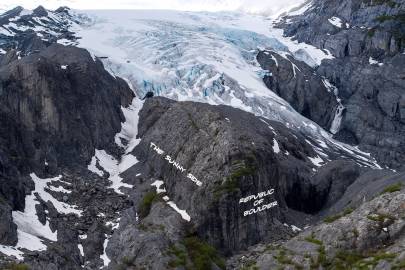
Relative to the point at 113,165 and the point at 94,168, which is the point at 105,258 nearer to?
the point at 94,168

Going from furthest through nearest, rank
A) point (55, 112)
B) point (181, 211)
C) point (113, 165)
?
point (55, 112)
point (113, 165)
point (181, 211)

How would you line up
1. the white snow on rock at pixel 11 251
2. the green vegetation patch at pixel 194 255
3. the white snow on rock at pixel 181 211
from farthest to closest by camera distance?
the white snow on rock at pixel 181 211 < the green vegetation patch at pixel 194 255 < the white snow on rock at pixel 11 251

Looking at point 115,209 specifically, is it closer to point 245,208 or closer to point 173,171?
point 173,171

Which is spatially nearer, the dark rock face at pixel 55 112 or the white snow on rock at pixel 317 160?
the dark rock face at pixel 55 112

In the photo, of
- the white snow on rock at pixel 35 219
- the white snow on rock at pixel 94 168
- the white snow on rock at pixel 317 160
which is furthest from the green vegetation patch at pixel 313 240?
the white snow on rock at pixel 317 160

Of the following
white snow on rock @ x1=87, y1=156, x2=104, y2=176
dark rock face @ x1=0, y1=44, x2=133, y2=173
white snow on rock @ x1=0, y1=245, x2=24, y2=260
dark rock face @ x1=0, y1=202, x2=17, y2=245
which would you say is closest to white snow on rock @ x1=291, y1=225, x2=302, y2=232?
white snow on rock @ x1=87, y1=156, x2=104, y2=176

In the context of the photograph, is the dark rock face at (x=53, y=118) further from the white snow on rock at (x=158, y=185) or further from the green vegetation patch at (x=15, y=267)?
the green vegetation patch at (x=15, y=267)

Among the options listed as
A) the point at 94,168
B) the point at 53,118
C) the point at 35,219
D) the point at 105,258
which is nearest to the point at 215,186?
the point at 105,258

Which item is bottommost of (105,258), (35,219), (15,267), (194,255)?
(105,258)

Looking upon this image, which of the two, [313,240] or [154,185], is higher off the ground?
[313,240]

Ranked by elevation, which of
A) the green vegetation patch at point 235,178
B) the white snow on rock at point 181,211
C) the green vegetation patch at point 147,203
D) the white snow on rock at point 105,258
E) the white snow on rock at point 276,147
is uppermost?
the green vegetation patch at point 235,178

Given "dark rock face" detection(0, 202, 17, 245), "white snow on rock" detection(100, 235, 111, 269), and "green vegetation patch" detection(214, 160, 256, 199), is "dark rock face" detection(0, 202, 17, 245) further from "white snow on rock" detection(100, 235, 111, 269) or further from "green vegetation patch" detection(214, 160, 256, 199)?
"green vegetation patch" detection(214, 160, 256, 199)
